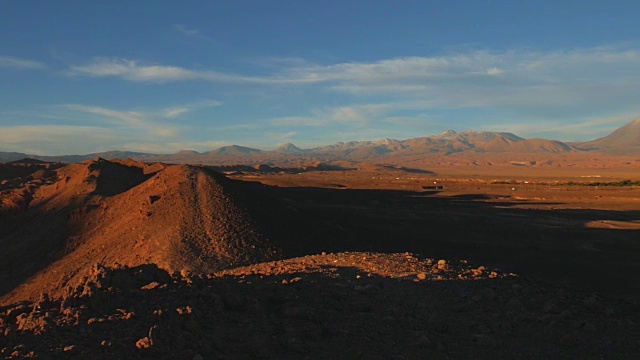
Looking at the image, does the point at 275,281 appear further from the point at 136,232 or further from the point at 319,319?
the point at 136,232

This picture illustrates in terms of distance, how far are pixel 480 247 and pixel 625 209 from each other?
82.6 feet

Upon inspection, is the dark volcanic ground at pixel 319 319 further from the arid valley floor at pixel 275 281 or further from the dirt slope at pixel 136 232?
the dirt slope at pixel 136 232

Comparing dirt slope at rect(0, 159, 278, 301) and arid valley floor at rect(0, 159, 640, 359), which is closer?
arid valley floor at rect(0, 159, 640, 359)

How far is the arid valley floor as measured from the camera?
659 cm

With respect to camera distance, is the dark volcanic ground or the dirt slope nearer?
the dark volcanic ground

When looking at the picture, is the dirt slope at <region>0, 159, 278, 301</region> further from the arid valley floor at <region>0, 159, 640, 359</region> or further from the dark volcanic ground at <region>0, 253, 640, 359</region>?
the dark volcanic ground at <region>0, 253, 640, 359</region>

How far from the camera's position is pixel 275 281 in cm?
981

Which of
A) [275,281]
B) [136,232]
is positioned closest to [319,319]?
[275,281]

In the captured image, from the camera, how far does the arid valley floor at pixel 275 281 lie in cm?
Answer: 659

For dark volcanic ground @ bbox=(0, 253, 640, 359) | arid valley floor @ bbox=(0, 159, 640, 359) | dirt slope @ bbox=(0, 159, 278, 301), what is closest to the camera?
dark volcanic ground @ bbox=(0, 253, 640, 359)

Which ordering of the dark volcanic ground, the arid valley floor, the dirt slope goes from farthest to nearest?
the dirt slope → the arid valley floor → the dark volcanic ground

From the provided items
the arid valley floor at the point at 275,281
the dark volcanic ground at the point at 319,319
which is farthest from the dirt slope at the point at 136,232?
the dark volcanic ground at the point at 319,319

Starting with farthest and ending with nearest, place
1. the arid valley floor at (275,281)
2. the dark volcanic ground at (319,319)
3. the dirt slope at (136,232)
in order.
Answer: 1. the dirt slope at (136,232)
2. the arid valley floor at (275,281)
3. the dark volcanic ground at (319,319)

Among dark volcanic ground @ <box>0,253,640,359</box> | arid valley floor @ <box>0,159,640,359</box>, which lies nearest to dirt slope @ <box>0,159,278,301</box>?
arid valley floor @ <box>0,159,640,359</box>
